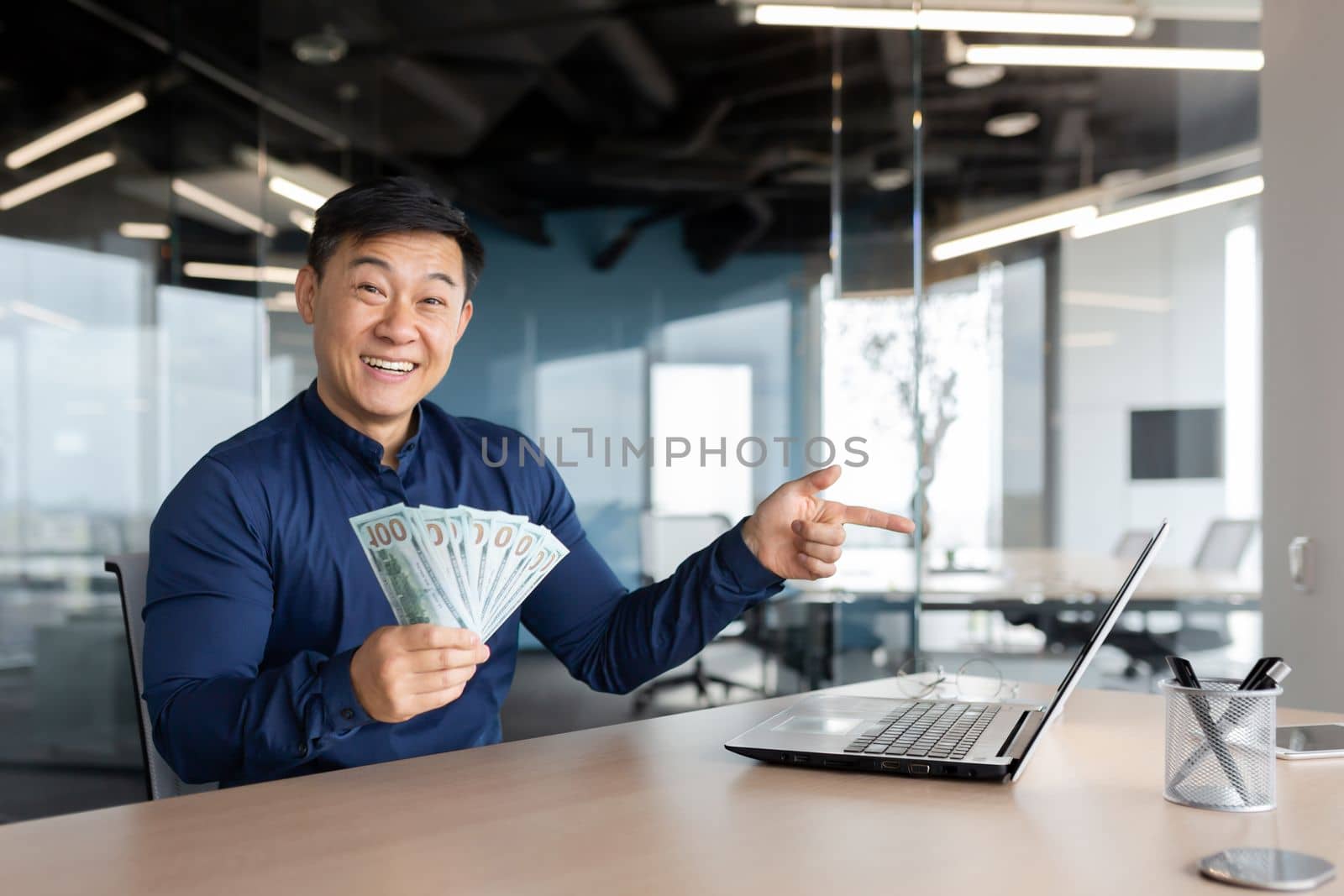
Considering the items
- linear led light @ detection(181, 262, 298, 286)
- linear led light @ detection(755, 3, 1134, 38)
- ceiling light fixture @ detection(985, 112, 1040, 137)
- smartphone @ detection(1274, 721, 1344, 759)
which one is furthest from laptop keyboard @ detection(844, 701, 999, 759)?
ceiling light fixture @ detection(985, 112, 1040, 137)

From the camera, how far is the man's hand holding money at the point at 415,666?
116cm

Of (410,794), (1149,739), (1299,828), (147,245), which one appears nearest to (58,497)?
(147,245)

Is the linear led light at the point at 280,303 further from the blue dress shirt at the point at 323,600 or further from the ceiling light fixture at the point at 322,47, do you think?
the blue dress shirt at the point at 323,600

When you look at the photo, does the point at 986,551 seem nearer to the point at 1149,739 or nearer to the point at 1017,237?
the point at 1017,237

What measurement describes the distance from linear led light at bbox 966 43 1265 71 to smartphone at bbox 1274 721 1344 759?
3336 mm

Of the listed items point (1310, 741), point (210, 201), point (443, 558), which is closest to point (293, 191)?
point (210, 201)

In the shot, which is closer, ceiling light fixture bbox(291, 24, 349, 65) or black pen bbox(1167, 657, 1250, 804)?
black pen bbox(1167, 657, 1250, 804)

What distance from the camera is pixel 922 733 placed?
1345mm

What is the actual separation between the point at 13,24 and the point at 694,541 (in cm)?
307

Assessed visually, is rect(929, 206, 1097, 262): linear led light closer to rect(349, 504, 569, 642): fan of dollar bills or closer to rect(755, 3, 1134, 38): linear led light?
rect(755, 3, 1134, 38): linear led light

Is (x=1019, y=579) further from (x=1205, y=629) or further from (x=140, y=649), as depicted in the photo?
(x=140, y=649)

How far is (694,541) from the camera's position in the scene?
4383mm

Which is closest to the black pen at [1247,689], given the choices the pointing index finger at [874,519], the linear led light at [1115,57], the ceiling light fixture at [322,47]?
the pointing index finger at [874,519]

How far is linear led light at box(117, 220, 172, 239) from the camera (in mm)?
3994
